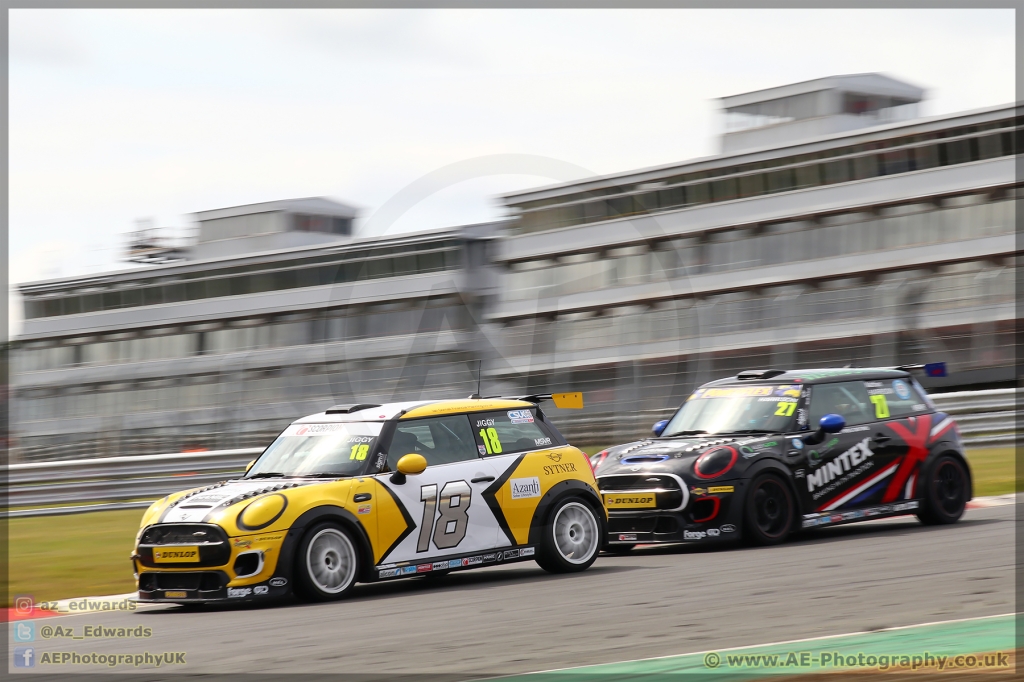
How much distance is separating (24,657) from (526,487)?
175 inches

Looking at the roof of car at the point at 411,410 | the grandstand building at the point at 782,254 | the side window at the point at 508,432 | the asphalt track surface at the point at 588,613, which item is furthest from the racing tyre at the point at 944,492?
the grandstand building at the point at 782,254

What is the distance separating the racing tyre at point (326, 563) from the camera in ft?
29.2

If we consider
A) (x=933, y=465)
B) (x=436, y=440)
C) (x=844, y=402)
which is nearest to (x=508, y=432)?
(x=436, y=440)

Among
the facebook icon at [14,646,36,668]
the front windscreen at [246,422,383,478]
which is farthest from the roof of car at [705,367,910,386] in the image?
the facebook icon at [14,646,36,668]

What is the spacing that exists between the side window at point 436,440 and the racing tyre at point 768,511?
2886mm

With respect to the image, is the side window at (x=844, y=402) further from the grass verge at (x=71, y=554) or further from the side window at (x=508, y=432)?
the grass verge at (x=71, y=554)

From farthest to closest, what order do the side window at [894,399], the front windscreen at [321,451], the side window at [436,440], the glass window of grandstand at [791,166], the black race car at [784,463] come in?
the glass window of grandstand at [791,166], the side window at [894,399], the black race car at [784,463], the side window at [436,440], the front windscreen at [321,451]

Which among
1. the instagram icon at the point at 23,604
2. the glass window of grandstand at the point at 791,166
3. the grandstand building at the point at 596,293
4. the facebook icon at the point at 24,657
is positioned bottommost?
the instagram icon at the point at 23,604

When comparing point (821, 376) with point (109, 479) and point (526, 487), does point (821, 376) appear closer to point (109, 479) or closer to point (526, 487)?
point (526, 487)

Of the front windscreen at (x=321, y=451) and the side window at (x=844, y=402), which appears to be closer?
the front windscreen at (x=321, y=451)

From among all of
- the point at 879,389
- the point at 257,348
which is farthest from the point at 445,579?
the point at 257,348

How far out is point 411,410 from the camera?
398 inches

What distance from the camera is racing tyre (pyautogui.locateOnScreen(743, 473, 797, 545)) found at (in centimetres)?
1120

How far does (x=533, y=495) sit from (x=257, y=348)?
46.3 meters
